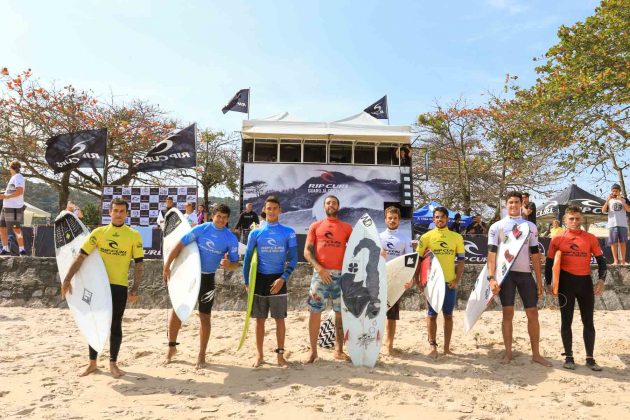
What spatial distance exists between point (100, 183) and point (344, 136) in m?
10.8

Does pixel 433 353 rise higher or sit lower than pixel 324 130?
lower

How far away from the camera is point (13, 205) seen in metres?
7.25

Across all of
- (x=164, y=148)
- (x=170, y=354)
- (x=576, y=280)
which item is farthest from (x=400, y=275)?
(x=164, y=148)

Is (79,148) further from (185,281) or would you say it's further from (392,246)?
(392,246)

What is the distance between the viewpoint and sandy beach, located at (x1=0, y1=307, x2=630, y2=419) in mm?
3336

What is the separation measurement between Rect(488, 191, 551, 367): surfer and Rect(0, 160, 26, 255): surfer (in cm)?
723

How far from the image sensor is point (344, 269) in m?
4.42

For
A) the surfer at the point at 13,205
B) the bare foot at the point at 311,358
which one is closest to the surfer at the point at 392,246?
the bare foot at the point at 311,358

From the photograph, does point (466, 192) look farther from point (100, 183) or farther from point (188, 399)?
point (188, 399)

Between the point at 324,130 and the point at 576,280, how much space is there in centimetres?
979

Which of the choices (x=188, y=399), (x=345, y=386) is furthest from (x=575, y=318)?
(x=188, y=399)

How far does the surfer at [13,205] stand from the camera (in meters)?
7.07

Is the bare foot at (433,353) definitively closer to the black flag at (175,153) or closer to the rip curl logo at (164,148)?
the black flag at (175,153)

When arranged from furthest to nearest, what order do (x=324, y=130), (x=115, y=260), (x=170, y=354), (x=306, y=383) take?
1. (x=324, y=130)
2. (x=170, y=354)
3. (x=115, y=260)
4. (x=306, y=383)
